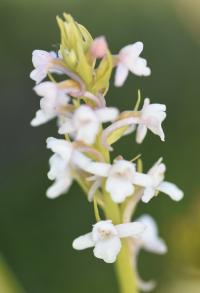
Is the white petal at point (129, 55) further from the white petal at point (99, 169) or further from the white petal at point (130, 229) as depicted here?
the white petal at point (130, 229)

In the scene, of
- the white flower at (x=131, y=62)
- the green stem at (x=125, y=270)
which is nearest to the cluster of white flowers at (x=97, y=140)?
the white flower at (x=131, y=62)

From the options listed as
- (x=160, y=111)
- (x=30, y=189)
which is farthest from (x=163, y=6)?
(x=160, y=111)

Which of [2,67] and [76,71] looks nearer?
[76,71]

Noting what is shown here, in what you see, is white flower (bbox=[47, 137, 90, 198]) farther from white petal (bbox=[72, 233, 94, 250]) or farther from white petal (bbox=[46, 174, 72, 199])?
white petal (bbox=[72, 233, 94, 250])

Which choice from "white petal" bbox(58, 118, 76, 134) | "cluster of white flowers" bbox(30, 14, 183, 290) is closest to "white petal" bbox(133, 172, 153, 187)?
"cluster of white flowers" bbox(30, 14, 183, 290)

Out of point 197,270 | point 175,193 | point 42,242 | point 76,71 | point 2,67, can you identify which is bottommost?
point 197,270

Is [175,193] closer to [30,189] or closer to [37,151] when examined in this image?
[30,189]

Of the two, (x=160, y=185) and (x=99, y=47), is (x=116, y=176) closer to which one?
(x=160, y=185)
